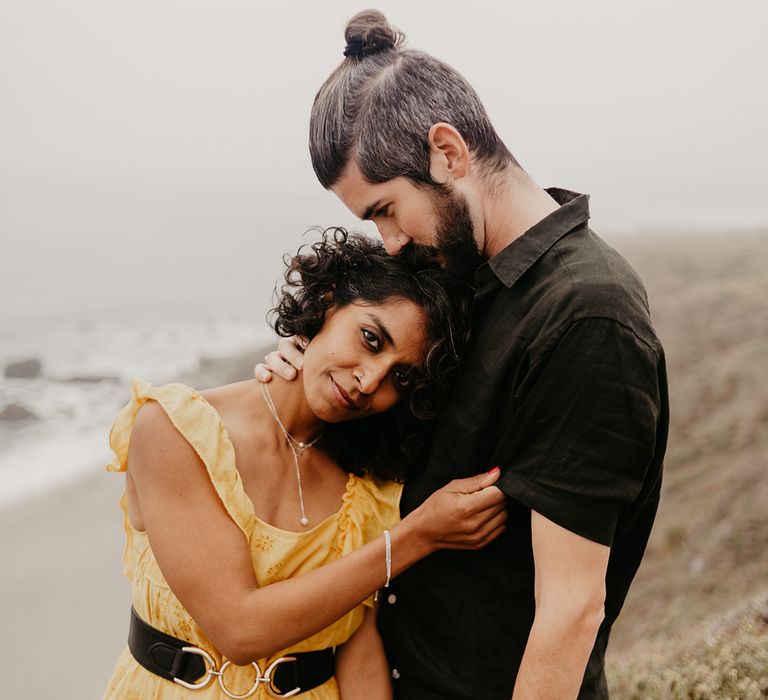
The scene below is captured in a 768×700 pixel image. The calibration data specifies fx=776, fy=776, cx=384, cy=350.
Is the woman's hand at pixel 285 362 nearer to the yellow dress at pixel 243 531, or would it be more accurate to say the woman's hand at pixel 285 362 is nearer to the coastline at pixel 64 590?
the yellow dress at pixel 243 531

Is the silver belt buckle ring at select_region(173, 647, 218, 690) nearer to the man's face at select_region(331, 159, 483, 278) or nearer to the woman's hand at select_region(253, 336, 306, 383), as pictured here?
the woman's hand at select_region(253, 336, 306, 383)

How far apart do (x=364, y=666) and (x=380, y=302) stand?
4.38ft

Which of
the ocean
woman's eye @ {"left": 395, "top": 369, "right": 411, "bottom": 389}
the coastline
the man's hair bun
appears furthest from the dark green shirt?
the ocean

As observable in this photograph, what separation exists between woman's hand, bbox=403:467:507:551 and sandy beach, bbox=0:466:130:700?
828 centimetres

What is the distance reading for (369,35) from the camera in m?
2.60

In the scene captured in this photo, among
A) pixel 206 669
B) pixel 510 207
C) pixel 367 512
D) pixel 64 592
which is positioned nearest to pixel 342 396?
pixel 367 512

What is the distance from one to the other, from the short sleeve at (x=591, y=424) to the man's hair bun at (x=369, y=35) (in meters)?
1.26

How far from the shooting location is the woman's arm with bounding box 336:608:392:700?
2.83 metres

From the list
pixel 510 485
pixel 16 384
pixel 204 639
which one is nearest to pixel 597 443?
pixel 510 485

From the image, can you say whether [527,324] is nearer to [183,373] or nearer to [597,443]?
[597,443]

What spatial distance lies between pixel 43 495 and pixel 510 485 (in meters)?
14.7

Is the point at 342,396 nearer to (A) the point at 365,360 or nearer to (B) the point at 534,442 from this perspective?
(A) the point at 365,360

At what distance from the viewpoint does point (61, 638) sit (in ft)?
33.4

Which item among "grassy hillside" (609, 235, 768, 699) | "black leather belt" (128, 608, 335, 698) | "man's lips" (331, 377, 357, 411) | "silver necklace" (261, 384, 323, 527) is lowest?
"grassy hillside" (609, 235, 768, 699)
